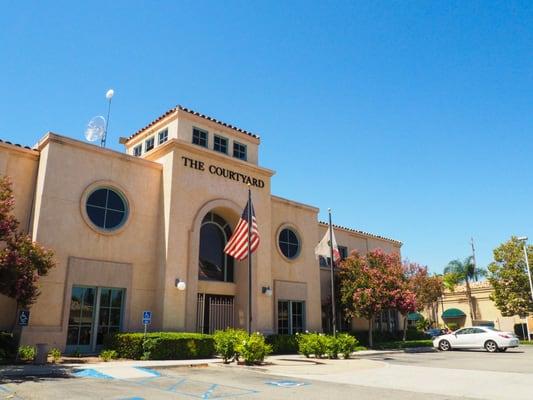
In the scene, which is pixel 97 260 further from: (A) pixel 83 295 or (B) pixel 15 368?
(B) pixel 15 368

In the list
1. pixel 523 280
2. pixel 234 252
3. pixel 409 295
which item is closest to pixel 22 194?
pixel 234 252

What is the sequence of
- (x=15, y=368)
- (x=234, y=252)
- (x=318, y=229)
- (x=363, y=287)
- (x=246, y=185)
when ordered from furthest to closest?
(x=318, y=229), (x=363, y=287), (x=246, y=185), (x=234, y=252), (x=15, y=368)

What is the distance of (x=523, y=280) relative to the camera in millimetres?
35250

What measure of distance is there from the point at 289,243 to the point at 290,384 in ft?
48.4

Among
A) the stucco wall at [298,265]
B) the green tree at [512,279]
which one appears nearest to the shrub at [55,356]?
the stucco wall at [298,265]

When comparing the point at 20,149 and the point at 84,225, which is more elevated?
the point at 20,149

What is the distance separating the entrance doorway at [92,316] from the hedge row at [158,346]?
60 cm

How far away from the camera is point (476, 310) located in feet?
164

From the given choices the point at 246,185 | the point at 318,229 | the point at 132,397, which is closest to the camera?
the point at 132,397

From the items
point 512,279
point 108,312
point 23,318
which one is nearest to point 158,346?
point 108,312

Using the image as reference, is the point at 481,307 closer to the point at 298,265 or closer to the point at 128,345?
the point at 298,265

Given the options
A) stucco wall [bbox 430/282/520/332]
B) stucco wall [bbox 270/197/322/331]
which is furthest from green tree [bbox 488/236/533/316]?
stucco wall [bbox 270/197/322/331]

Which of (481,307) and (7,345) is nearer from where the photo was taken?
(7,345)

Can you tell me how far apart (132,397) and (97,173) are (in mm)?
11703
